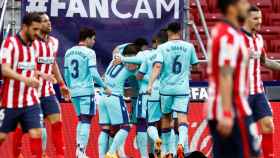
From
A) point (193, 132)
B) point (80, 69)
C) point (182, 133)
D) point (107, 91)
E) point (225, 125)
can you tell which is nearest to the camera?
Result: point (225, 125)

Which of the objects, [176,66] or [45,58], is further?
[176,66]

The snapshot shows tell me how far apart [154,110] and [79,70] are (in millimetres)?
1293

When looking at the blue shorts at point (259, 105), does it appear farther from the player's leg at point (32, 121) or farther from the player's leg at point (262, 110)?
the player's leg at point (32, 121)

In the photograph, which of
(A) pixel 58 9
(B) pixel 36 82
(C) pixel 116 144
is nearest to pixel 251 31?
(B) pixel 36 82

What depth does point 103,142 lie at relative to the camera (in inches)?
629

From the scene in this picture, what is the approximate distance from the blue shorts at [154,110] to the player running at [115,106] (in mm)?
530

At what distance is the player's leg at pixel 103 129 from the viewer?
630 inches

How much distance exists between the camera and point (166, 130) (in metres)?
16.0

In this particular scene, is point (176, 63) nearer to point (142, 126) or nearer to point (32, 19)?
point (142, 126)

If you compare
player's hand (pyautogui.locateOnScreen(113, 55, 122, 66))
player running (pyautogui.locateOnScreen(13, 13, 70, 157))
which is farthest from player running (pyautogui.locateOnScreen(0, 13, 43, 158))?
player's hand (pyautogui.locateOnScreen(113, 55, 122, 66))

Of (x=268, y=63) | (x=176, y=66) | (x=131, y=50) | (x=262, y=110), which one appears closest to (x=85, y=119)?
(x=131, y=50)

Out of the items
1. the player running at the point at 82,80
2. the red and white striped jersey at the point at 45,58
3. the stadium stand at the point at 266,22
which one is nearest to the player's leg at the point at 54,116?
the red and white striped jersey at the point at 45,58

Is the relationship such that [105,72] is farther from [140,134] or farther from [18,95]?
[18,95]

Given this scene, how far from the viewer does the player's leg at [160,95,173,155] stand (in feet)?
51.8
